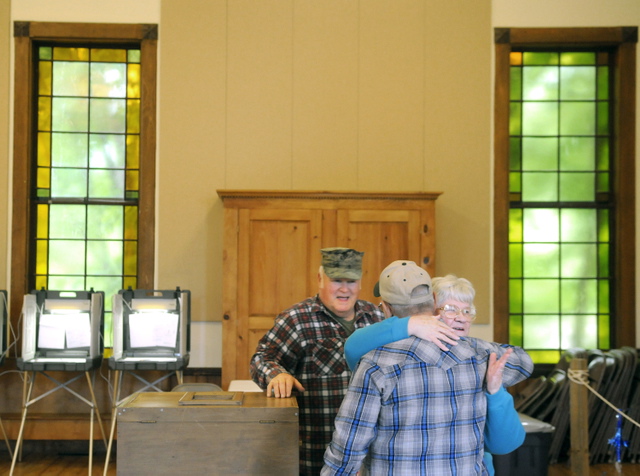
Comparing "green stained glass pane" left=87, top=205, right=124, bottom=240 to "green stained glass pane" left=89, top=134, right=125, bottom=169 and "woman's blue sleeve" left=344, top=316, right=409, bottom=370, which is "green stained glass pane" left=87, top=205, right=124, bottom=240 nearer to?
"green stained glass pane" left=89, top=134, right=125, bottom=169

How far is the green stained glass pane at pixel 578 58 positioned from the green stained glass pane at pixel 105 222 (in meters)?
4.01

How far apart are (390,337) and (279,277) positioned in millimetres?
3542

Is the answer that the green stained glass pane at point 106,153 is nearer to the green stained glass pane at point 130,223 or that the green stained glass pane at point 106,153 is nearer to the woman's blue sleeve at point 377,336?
the green stained glass pane at point 130,223

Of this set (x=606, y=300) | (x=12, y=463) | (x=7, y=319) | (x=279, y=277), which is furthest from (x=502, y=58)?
(x=12, y=463)

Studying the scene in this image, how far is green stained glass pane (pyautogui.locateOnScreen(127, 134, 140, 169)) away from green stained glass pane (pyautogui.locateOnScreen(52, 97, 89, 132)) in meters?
0.39

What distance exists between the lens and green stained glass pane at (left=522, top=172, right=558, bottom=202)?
20.7 ft

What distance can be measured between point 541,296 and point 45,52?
472 cm

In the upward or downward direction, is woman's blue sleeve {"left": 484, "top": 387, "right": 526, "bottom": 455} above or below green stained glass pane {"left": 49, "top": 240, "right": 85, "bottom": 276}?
below

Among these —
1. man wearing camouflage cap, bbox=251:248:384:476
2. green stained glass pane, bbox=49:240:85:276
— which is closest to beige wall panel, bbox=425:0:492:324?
green stained glass pane, bbox=49:240:85:276

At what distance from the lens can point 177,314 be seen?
562 centimetres

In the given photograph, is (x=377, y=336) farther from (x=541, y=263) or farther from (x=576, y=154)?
(x=576, y=154)

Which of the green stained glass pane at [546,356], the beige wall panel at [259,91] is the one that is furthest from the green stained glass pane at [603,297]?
the beige wall panel at [259,91]

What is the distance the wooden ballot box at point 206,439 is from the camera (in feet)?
7.20

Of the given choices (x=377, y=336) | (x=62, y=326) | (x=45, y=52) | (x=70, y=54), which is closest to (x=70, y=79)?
(x=70, y=54)
